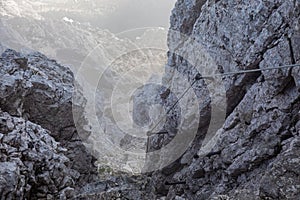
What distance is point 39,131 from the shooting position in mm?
31984

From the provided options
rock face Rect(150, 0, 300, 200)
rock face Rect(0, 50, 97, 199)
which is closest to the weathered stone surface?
rock face Rect(0, 50, 97, 199)

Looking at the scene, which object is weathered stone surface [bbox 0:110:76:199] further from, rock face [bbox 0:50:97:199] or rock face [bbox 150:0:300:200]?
rock face [bbox 150:0:300:200]

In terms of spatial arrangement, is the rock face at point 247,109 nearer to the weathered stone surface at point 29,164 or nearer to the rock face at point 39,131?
the weathered stone surface at point 29,164

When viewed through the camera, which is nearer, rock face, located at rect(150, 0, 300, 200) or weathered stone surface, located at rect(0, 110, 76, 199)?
rock face, located at rect(150, 0, 300, 200)

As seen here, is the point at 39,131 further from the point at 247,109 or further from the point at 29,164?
the point at 247,109

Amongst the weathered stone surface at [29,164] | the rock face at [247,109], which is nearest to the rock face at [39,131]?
the weathered stone surface at [29,164]

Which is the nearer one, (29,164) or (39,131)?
(29,164)

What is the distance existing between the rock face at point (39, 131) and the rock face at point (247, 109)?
11535 millimetres

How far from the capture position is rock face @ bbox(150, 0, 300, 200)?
18.9 meters

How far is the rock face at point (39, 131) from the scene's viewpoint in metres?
24.9

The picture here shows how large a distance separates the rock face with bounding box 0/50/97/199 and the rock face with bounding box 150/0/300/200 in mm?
11535

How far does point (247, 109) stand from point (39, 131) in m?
21.0

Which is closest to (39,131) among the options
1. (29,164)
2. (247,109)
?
(29,164)

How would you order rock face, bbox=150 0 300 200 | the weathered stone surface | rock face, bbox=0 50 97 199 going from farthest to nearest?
1. rock face, bbox=0 50 97 199
2. the weathered stone surface
3. rock face, bbox=150 0 300 200
